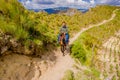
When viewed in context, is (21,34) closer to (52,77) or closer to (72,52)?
(52,77)

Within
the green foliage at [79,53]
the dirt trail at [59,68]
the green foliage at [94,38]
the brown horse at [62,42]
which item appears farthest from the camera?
the green foliage at [94,38]

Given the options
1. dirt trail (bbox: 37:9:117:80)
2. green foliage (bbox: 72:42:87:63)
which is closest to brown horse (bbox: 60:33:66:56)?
dirt trail (bbox: 37:9:117:80)

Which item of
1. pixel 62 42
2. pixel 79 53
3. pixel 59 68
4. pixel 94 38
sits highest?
pixel 62 42

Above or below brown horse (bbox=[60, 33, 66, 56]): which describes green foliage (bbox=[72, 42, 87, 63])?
below

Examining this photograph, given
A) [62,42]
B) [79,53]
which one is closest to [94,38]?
[79,53]

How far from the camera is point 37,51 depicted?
58.5ft

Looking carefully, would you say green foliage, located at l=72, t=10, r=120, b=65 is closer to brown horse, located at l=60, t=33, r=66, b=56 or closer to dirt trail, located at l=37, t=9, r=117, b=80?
brown horse, located at l=60, t=33, r=66, b=56

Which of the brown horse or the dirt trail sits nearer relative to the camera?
the dirt trail

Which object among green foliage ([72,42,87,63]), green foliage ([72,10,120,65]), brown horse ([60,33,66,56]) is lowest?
green foliage ([72,10,120,65])

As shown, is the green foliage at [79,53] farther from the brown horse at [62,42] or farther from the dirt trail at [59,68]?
the brown horse at [62,42]

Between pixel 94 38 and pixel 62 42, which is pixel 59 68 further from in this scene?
pixel 94 38

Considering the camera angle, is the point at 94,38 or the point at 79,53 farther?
the point at 94,38

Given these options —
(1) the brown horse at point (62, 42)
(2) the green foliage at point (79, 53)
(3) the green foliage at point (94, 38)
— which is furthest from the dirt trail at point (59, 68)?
(3) the green foliage at point (94, 38)

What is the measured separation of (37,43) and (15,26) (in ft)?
8.12
